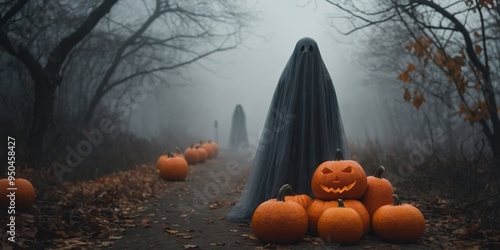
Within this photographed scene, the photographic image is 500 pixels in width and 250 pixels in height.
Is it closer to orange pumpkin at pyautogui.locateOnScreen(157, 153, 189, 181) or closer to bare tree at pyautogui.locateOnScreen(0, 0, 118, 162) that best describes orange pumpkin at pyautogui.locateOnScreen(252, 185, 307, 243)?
orange pumpkin at pyautogui.locateOnScreen(157, 153, 189, 181)

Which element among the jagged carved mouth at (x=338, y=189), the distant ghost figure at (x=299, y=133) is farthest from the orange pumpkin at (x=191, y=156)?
the jagged carved mouth at (x=338, y=189)

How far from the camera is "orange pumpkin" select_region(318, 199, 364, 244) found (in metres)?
3.78

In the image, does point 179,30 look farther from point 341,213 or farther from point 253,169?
point 341,213

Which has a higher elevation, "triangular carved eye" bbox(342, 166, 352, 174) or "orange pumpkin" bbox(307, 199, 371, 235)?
"triangular carved eye" bbox(342, 166, 352, 174)

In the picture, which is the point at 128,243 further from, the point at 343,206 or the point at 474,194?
the point at 474,194

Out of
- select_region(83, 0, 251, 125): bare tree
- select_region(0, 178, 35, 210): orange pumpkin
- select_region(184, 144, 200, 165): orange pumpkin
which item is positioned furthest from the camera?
select_region(184, 144, 200, 165): orange pumpkin

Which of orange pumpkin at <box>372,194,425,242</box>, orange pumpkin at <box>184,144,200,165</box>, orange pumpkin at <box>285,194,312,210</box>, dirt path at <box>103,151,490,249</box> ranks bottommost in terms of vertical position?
dirt path at <box>103,151,490,249</box>

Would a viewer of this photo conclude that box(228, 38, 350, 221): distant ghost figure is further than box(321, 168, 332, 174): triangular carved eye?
Yes

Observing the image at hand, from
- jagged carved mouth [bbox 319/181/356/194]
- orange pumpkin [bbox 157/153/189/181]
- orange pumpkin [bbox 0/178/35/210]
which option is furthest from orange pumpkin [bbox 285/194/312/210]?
orange pumpkin [bbox 157/153/189/181]

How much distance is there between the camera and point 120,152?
470 inches

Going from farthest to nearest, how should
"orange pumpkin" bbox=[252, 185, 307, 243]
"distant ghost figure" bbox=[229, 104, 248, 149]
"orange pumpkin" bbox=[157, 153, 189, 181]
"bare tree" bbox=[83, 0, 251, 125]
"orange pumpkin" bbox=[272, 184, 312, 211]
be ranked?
"distant ghost figure" bbox=[229, 104, 248, 149] < "bare tree" bbox=[83, 0, 251, 125] < "orange pumpkin" bbox=[157, 153, 189, 181] < "orange pumpkin" bbox=[272, 184, 312, 211] < "orange pumpkin" bbox=[252, 185, 307, 243]

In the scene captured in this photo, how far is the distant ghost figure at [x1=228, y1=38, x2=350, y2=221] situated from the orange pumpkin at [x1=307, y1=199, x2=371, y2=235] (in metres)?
0.71

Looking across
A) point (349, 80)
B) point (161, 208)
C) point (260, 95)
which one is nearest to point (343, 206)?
point (161, 208)

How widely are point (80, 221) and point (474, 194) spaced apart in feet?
19.2
